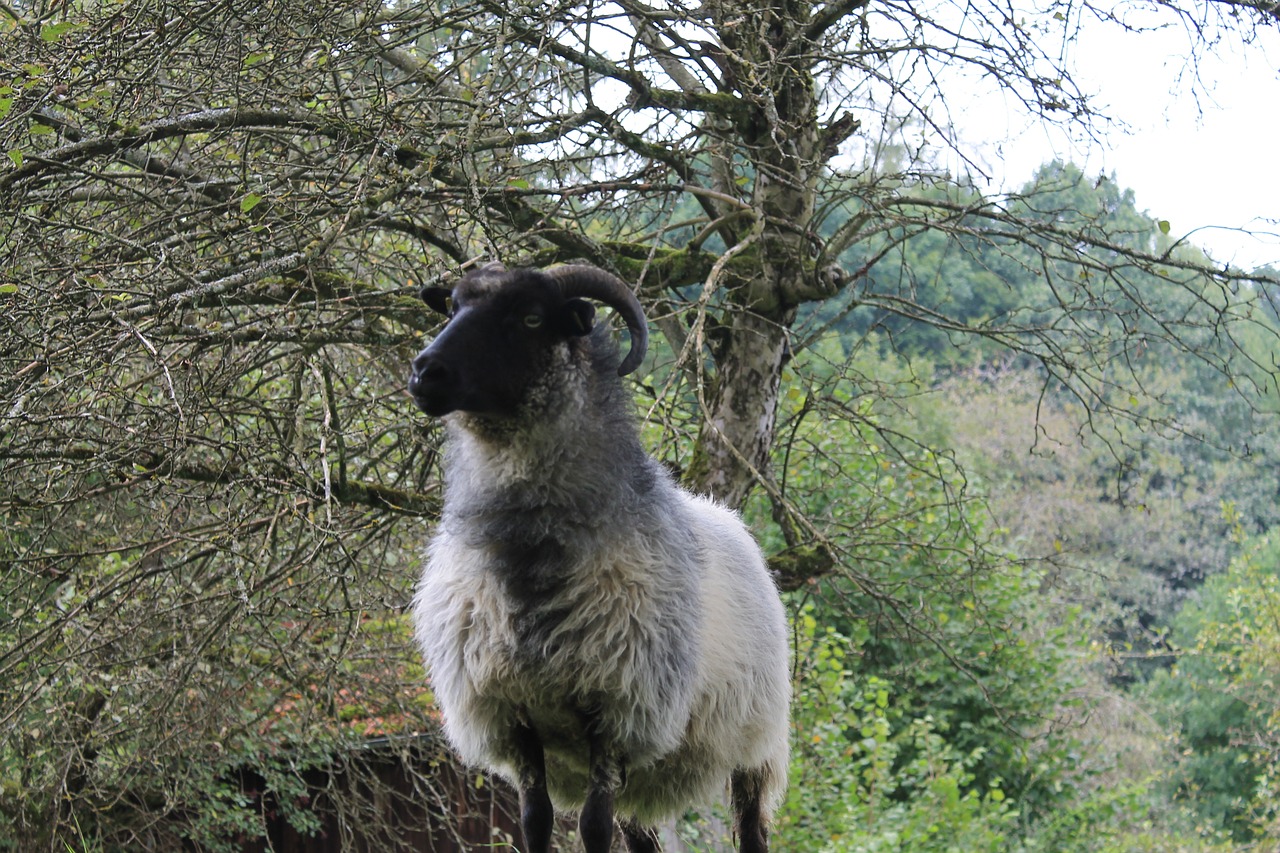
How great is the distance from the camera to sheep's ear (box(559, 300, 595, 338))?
4031mm

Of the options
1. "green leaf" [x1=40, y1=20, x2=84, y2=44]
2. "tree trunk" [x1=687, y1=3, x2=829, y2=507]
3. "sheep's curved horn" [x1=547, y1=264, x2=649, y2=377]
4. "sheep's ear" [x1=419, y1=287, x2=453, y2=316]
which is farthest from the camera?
"tree trunk" [x1=687, y1=3, x2=829, y2=507]

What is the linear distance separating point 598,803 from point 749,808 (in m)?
1.37

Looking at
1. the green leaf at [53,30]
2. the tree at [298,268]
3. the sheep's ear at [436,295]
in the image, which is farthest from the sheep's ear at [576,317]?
the green leaf at [53,30]

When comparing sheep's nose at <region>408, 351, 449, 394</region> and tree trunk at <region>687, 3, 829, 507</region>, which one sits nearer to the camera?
sheep's nose at <region>408, 351, 449, 394</region>

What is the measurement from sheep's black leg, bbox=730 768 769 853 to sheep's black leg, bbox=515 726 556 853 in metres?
1.20

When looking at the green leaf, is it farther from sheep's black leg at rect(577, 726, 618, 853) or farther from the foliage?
the foliage

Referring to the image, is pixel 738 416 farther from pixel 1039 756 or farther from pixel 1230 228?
pixel 1039 756

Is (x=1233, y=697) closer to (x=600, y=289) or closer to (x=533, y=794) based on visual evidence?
(x=533, y=794)

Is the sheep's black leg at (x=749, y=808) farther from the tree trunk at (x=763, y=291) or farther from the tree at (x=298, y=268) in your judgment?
the tree trunk at (x=763, y=291)

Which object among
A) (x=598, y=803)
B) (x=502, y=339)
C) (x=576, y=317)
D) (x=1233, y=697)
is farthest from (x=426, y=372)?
(x=1233, y=697)

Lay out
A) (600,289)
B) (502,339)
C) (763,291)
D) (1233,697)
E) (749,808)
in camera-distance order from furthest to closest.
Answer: (1233,697)
(763,291)
(749,808)
(600,289)
(502,339)

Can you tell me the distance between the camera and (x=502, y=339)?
395 centimetres

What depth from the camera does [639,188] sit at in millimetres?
6719

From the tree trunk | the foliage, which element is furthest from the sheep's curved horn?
the foliage
